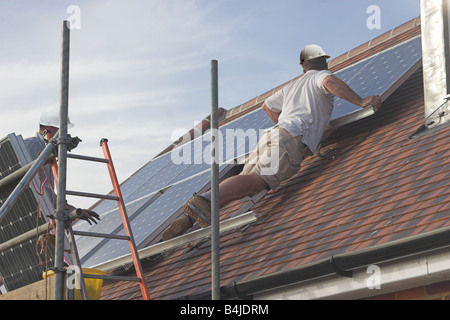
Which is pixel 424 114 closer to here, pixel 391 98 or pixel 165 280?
pixel 391 98

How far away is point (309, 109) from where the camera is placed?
28.2 feet

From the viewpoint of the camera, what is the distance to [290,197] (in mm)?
8211

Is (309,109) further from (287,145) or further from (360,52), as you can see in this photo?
(360,52)

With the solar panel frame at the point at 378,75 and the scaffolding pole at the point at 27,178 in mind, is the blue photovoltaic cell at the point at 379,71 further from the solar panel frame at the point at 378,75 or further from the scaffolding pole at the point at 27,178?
the scaffolding pole at the point at 27,178

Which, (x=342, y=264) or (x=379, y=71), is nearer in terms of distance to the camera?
(x=342, y=264)

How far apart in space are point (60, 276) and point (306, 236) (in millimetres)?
2144

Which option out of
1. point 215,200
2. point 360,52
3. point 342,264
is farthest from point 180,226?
point 360,52

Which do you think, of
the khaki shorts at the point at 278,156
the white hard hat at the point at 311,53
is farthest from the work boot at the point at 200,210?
the white hard hat at the point at 311,53

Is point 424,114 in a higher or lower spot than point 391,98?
lower

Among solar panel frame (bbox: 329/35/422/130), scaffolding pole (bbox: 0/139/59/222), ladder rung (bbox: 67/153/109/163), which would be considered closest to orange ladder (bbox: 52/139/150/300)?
ladder rung (bbox: 67/153/109/163)

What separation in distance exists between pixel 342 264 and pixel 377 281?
0.31 m

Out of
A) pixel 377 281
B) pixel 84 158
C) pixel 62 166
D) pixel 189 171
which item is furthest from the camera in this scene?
pixel 189 171

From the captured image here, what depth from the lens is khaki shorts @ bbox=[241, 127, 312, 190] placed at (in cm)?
845
